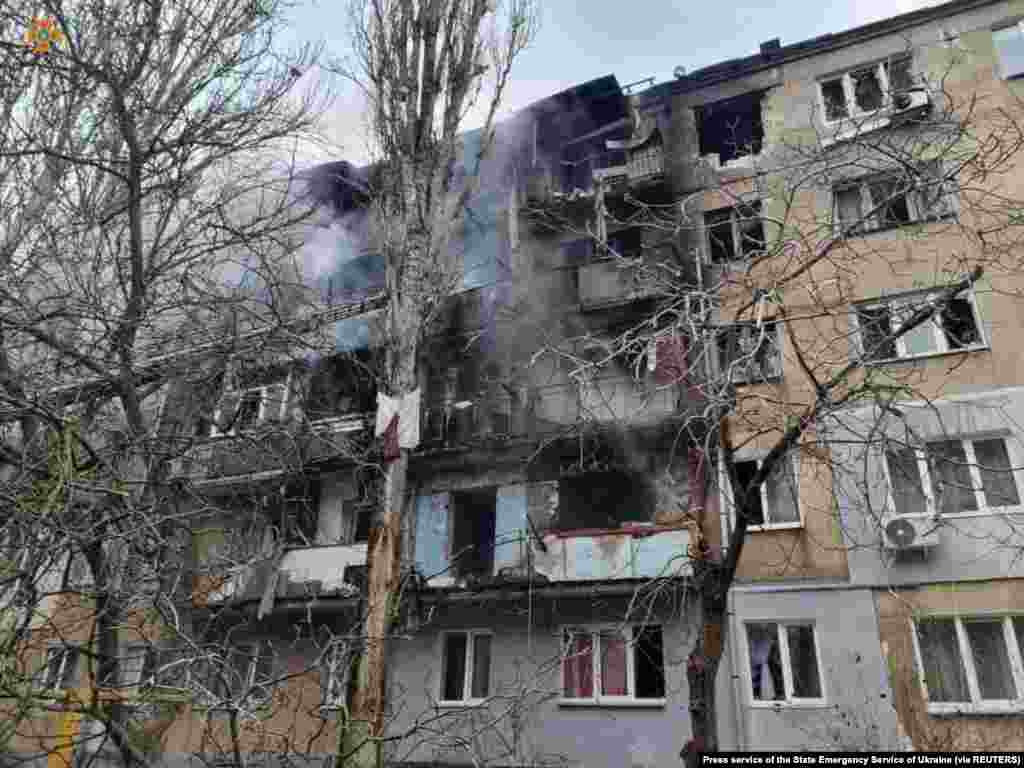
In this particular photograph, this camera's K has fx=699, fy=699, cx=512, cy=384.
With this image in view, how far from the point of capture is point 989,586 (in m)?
10.9

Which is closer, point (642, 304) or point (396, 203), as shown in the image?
point (396, 203)

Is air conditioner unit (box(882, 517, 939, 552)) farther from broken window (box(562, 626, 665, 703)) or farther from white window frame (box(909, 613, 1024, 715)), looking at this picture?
broken window (box(562, 626, 665, 703))

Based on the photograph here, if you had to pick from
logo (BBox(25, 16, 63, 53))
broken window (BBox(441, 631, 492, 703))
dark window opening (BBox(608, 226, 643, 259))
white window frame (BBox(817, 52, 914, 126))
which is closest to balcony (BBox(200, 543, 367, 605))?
broken window (BBox(441, 631, 492, 703))

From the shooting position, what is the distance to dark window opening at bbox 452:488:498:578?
15.3 meters

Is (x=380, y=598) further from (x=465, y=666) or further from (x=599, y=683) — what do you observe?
(x=465, y=666)

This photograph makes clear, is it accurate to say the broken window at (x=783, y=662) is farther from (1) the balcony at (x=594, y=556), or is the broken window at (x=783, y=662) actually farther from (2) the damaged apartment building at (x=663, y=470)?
(1) the balcony at (x=594, y=556)

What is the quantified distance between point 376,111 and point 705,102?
1029 cm

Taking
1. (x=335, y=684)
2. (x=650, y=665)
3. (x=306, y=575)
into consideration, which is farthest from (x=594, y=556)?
(x=335, y=684)

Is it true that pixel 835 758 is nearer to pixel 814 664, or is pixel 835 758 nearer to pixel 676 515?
pixel 814 664

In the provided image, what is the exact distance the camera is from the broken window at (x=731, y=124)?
17.2 m

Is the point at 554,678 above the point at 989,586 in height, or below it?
below

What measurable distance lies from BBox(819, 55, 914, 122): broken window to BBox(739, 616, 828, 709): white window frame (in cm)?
1101

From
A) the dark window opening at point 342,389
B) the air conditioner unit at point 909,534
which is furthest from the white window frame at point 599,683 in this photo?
the dark window opening at point 342,389

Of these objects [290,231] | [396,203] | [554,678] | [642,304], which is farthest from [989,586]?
[290,231]
